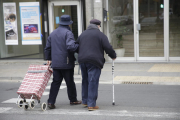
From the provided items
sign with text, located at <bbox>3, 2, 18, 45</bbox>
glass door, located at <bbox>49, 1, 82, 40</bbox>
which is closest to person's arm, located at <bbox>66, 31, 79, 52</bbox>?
glass door, located at <bbox>49, 1, 82, 40</bbox>

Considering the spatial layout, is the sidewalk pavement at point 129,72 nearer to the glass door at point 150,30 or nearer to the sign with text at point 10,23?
the glass door at point 150,30

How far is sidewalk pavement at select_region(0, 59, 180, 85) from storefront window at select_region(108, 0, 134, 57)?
834mm

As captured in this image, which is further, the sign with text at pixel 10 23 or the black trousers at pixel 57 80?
the sign with text at pixel 10 23

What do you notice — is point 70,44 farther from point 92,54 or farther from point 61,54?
point 92,54

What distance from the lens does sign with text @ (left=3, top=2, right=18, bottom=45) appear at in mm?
14656

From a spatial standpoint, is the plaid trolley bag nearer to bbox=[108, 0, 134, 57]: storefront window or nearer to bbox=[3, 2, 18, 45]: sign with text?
bbox=[108, 0, 134, 57]: storefront window

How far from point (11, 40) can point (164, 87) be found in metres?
8.43

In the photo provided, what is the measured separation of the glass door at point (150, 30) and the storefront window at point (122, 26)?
0.36m

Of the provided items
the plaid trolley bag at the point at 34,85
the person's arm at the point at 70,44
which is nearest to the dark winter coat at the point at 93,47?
the person's arm at the point at 70,44

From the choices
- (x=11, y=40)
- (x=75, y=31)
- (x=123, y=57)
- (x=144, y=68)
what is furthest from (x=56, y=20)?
(x=144, y=68)

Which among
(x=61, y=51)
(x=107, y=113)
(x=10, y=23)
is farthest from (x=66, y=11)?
(x=107, y=113)

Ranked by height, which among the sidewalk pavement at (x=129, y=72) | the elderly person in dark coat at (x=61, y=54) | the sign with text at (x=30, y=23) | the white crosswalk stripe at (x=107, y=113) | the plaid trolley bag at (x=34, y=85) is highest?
the sign with text at (x=30, y=23)

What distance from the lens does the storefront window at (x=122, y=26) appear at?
45.4 feet

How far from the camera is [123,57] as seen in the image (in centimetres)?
1412
